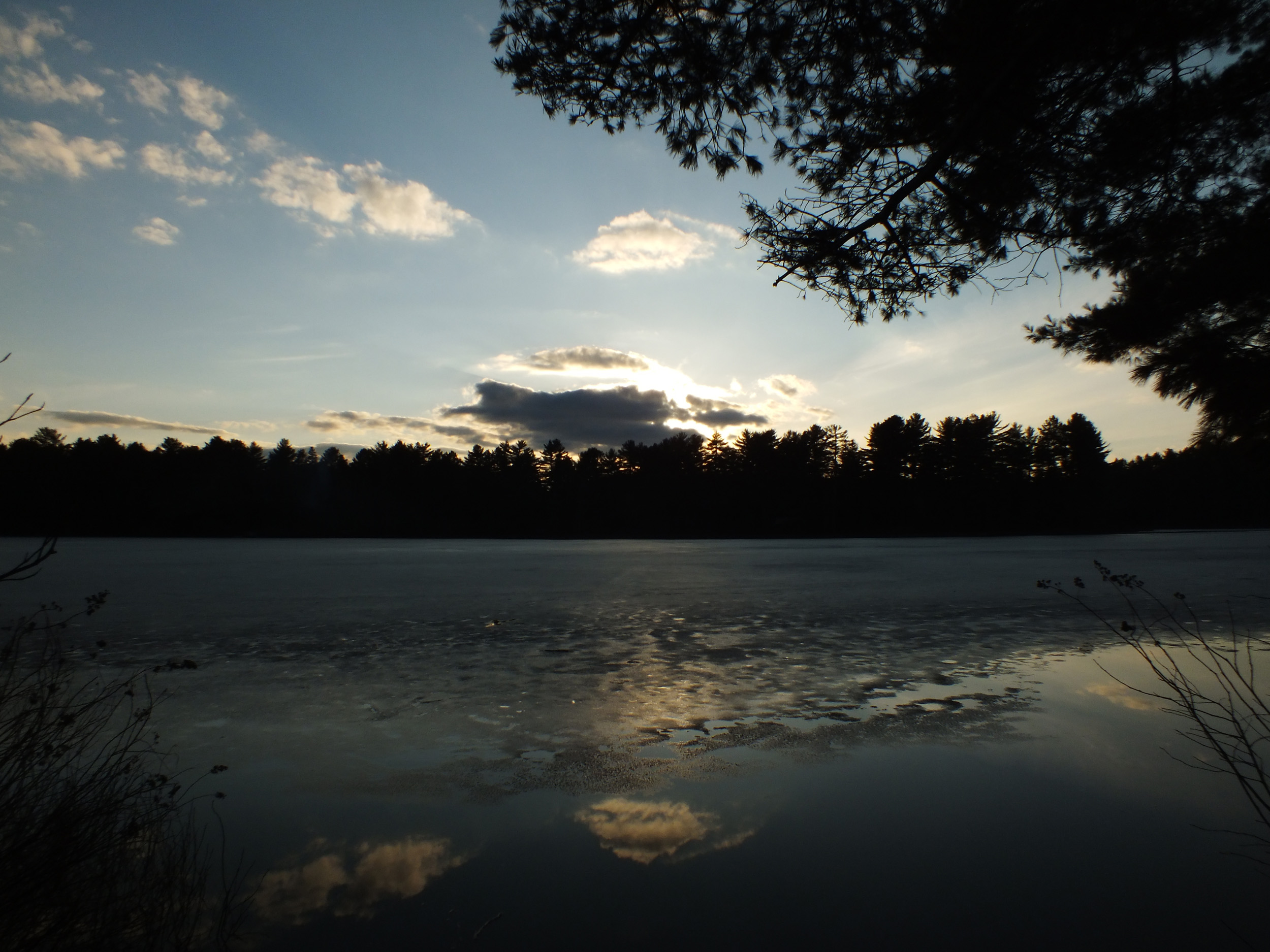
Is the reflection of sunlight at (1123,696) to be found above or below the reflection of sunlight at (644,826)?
above

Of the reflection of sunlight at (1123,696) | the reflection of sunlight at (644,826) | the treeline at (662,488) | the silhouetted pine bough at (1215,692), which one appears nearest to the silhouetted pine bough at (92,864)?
the reflection of sunlight at (644,826)

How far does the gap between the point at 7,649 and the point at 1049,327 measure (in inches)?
264

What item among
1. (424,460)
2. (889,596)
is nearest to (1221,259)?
(889,596)

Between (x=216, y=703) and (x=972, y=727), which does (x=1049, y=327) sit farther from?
(x=216, y=703)

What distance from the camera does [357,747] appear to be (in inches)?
177

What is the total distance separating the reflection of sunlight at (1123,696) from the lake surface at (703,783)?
4cm

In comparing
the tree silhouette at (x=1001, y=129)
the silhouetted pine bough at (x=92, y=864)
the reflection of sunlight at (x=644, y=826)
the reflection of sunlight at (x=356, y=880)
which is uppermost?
the tree silhouette at (x=1001, y=129)

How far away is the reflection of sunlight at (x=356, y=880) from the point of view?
8.87 ft

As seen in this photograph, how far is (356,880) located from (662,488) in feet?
256

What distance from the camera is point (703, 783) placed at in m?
3.87

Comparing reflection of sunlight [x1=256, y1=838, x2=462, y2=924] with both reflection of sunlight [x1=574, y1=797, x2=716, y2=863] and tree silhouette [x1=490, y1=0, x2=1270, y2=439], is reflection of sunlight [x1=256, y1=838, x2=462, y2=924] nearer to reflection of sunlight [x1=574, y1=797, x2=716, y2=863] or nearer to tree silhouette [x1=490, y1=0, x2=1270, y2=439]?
reflection of sunlight [x1=574, y1=797, x2=716, y2=863]

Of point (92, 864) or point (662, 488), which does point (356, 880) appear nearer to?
point (92, 864)

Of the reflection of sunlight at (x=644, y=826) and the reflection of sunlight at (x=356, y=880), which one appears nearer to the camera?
the reflection of sunlight at (x=356, y=880)

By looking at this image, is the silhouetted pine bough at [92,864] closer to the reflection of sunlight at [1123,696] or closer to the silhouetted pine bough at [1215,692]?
the silhouetted pine bough at [1215,692]
